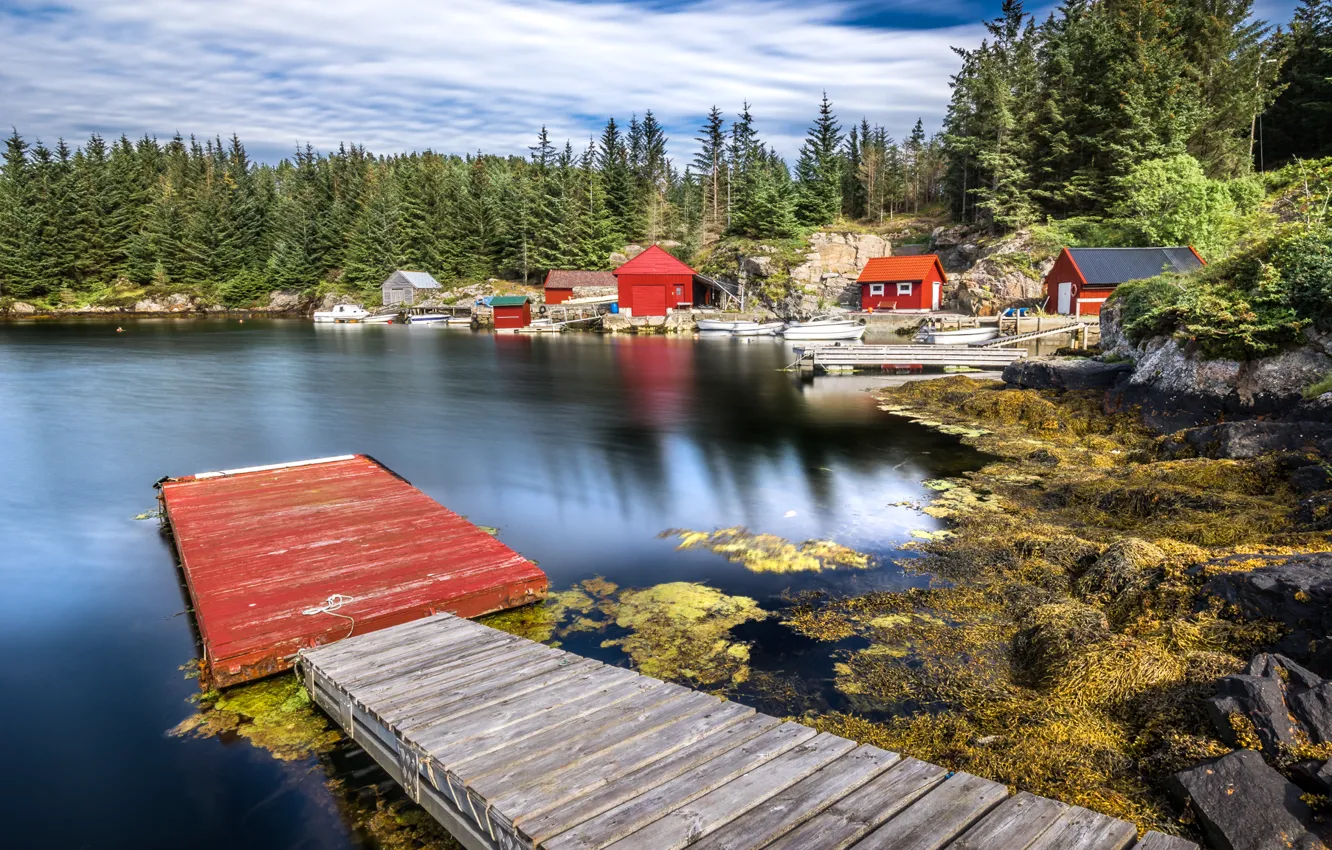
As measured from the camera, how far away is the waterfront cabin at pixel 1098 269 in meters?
38.7

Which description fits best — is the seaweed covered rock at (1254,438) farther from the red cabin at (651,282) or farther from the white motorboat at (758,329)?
the red cabin at (651,282)

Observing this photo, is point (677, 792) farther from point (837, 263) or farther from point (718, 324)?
point (837, 263)

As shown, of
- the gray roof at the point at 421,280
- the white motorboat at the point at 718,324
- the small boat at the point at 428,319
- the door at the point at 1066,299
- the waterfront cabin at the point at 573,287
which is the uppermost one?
the gray roof at the point at 421,280

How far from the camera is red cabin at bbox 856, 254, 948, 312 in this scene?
51656mm

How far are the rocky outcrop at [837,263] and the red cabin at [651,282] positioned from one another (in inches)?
306

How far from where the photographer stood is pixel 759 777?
4.51 meters

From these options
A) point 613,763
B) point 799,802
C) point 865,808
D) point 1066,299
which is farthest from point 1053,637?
point 1066,299

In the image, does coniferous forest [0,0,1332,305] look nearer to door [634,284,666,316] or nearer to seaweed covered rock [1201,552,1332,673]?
door [634,284,666,316]

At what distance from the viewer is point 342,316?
73.9 m

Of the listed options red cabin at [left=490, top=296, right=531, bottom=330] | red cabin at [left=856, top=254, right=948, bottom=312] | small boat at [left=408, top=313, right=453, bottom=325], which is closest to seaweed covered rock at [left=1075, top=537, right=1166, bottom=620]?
red cabin at [left=856, top=254, right=948, bottom=312]

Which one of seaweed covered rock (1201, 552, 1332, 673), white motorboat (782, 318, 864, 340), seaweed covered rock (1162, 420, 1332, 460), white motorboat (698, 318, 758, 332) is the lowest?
seaweed covered rock (1201, 552, 1332, 673)

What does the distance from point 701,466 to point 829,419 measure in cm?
718

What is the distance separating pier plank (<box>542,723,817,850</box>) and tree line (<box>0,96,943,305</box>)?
217 feet

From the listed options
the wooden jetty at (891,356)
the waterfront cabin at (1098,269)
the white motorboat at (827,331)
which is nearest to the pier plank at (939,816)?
the wooden jetty at (891,356)
